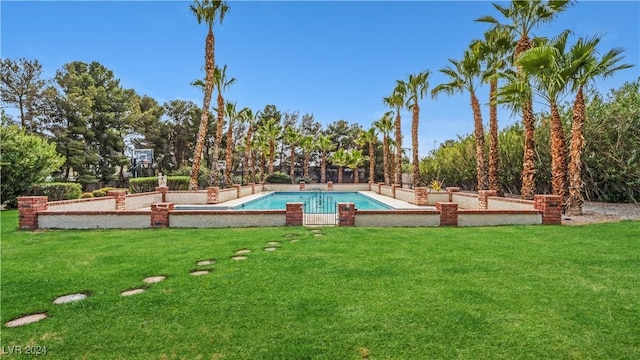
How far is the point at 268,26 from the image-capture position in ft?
62.6

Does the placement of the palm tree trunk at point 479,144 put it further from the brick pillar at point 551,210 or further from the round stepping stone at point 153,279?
the round stepping stone at point 153,279

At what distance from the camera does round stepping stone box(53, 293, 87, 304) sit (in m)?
4.37

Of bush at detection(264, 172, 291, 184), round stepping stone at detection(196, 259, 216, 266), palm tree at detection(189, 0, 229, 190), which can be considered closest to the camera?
round stepping stone at detection(196, 259, 216, 266)

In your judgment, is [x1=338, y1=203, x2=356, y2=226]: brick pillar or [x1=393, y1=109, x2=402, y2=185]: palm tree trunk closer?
[x1=338, y1=203, x2=356, y2=226]: brick pillar

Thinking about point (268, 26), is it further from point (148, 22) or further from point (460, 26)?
point (460, 26)

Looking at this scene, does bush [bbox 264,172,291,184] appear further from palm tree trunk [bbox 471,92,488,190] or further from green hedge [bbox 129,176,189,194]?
palm tree trunk [bbox 471,92,488,190]

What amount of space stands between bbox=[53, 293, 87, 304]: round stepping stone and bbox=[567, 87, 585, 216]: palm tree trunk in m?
13.4

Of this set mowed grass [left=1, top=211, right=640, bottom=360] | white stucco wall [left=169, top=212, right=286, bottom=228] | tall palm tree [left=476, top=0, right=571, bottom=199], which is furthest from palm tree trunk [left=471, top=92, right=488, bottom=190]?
white stucco wall [left=169, top=212, right=286, bottom=228]

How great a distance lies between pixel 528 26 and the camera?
13820 mm

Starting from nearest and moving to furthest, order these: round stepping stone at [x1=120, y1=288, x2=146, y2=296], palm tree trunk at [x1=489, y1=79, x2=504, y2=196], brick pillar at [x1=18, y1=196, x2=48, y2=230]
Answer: round stepping stone at [x1=120, y1=288, x2=146, y2=296], brick pillar at [x1=18, y1=196, x2=48, y2=230], palm tree trunk at [x1=489, y1=79, x2=504, y2=196]

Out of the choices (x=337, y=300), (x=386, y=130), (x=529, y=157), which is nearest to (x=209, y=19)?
(x=529, y=157)

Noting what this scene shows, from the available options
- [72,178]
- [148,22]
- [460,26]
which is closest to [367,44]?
[460,26]

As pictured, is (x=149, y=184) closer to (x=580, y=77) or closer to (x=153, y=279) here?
(x=153, y=279)

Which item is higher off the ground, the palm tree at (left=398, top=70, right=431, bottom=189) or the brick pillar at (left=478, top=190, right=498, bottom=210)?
the palm tree at (left=398, top=70, right=431, bottom=189)
